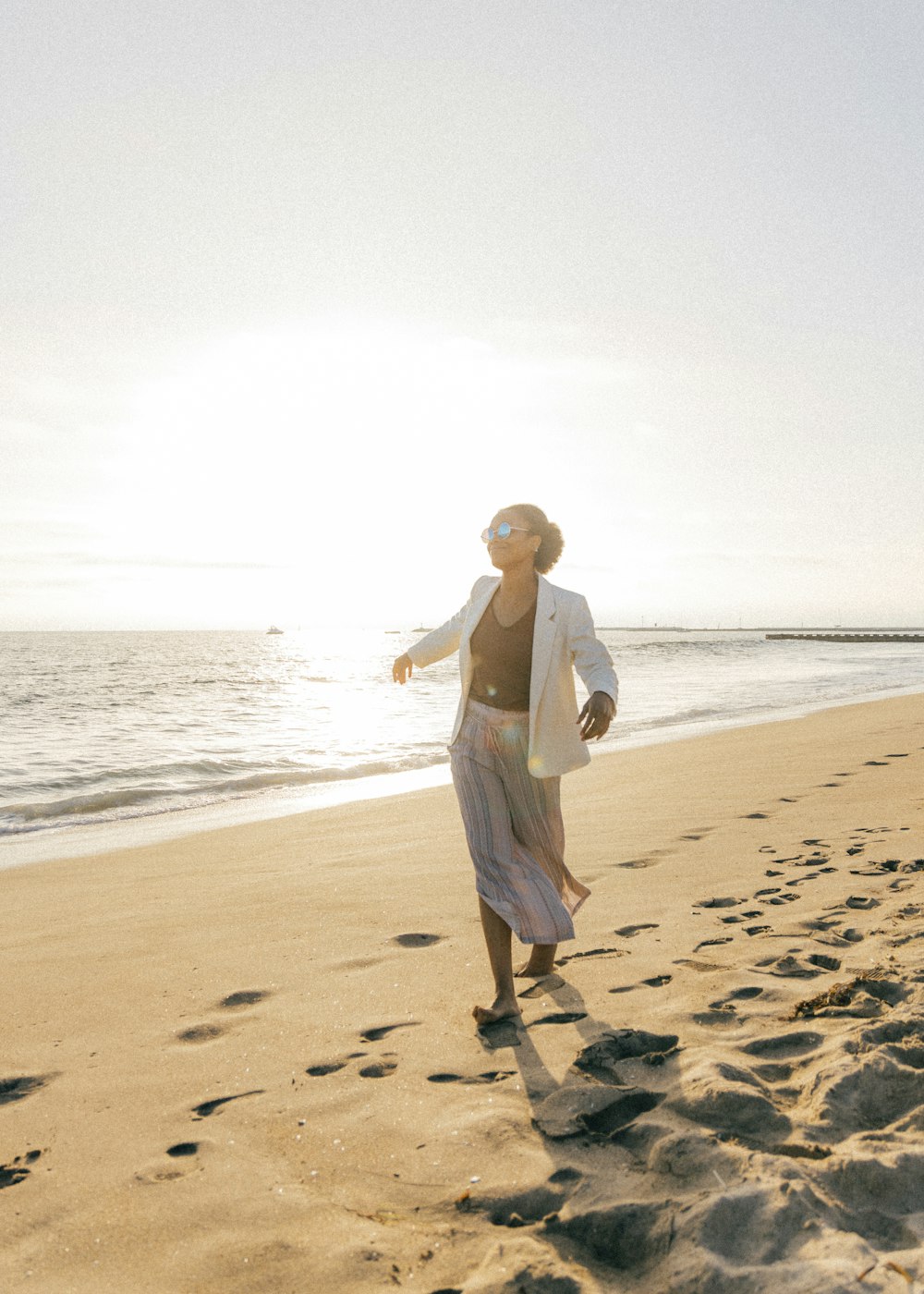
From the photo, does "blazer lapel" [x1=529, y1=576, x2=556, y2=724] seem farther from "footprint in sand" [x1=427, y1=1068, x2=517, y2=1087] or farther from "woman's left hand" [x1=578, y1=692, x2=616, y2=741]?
"footprint in sand" [x1=427, y1=1068, x2=517, y2=1087]

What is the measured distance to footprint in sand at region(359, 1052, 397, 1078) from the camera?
2936mm

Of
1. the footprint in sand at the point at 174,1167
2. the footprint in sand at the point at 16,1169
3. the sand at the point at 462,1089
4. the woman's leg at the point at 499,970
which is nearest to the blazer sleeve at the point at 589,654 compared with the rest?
the woman's leg at the point at 499,970

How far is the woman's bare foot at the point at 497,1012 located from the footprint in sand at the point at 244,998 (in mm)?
914

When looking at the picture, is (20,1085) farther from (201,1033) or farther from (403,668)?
(403,668)

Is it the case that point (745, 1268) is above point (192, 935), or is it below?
above

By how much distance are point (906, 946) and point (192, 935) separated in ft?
11.0

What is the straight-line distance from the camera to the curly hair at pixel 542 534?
3.88 m

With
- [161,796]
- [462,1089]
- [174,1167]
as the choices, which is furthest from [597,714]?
[161,796]

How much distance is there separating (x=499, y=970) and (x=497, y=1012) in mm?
185

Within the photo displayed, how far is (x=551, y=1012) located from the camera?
3436 mm

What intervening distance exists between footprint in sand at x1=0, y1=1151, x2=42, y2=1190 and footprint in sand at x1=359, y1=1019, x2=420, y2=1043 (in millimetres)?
1091

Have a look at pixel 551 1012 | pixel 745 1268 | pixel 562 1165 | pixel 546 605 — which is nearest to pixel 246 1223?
pixel 562 1165

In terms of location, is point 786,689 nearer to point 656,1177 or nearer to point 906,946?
point 906,946

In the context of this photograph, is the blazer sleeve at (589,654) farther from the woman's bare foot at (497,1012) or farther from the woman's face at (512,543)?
the woman's bare foot at (497,1012)
